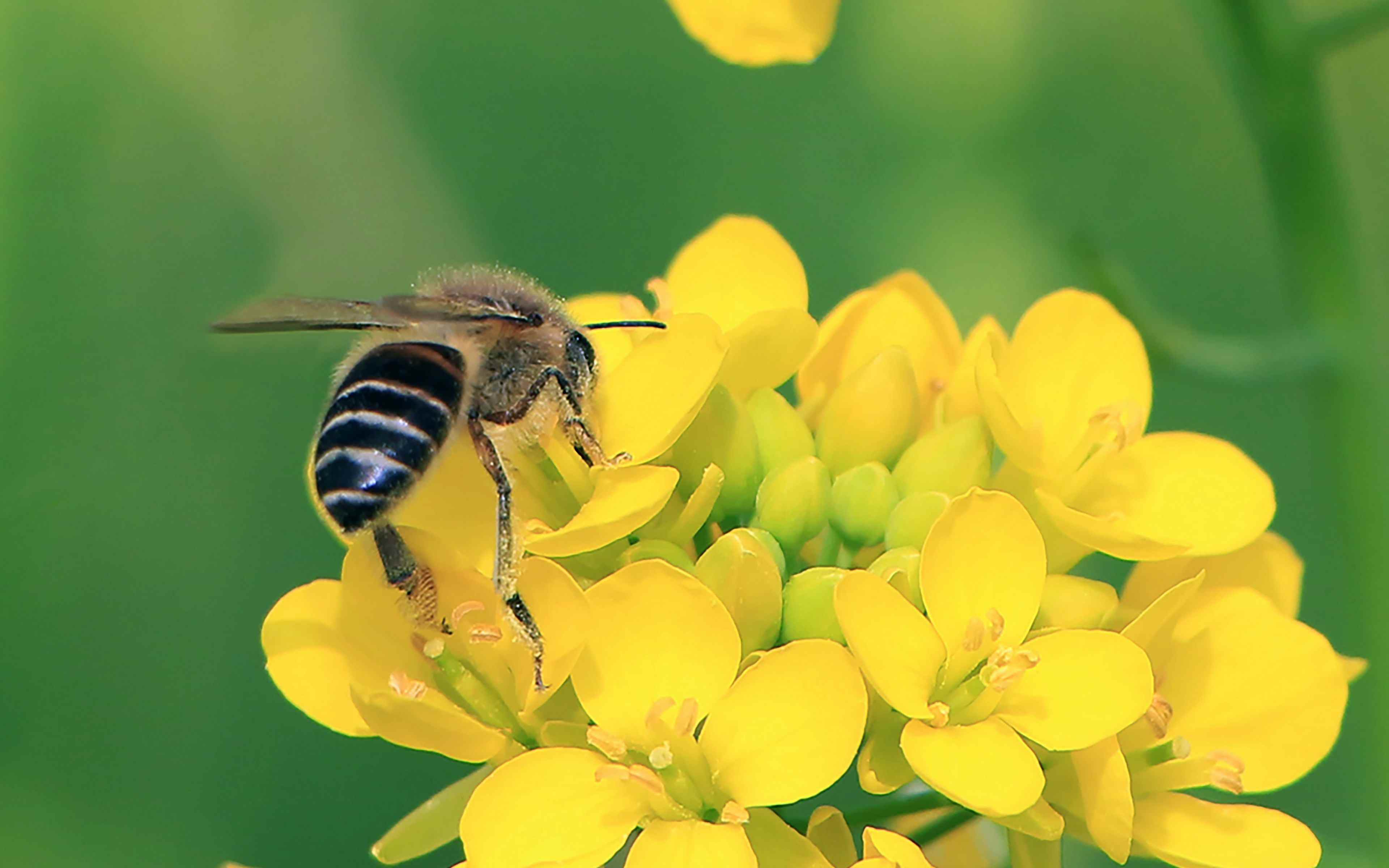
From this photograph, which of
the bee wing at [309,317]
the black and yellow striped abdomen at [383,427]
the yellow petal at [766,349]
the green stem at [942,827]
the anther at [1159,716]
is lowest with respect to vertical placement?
the green stem at [942,827]

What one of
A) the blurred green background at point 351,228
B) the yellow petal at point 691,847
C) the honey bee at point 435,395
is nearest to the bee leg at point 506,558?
the honey bee at point 435,395

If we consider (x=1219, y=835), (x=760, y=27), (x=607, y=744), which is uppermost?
(x=760, y=27)

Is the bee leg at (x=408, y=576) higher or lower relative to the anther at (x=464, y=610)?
higher

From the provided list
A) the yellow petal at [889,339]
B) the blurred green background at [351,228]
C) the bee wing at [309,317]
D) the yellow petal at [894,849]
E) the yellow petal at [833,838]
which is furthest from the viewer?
the blurred green background at [351,228]

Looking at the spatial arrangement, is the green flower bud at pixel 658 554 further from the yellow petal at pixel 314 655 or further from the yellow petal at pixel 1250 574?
the yellow petal at pixel 1250 574

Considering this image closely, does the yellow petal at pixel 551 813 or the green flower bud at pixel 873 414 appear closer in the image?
the yellow petal at pixel 551 813

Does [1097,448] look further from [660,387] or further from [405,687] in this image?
[405,687]

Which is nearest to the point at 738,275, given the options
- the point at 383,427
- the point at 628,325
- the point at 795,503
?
the point at 628,325

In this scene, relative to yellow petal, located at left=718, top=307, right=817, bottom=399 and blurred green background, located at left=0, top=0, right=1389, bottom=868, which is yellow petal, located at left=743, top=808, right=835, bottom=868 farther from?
blurred green background, located at left=0, top=0, right=1389, bottom=868
